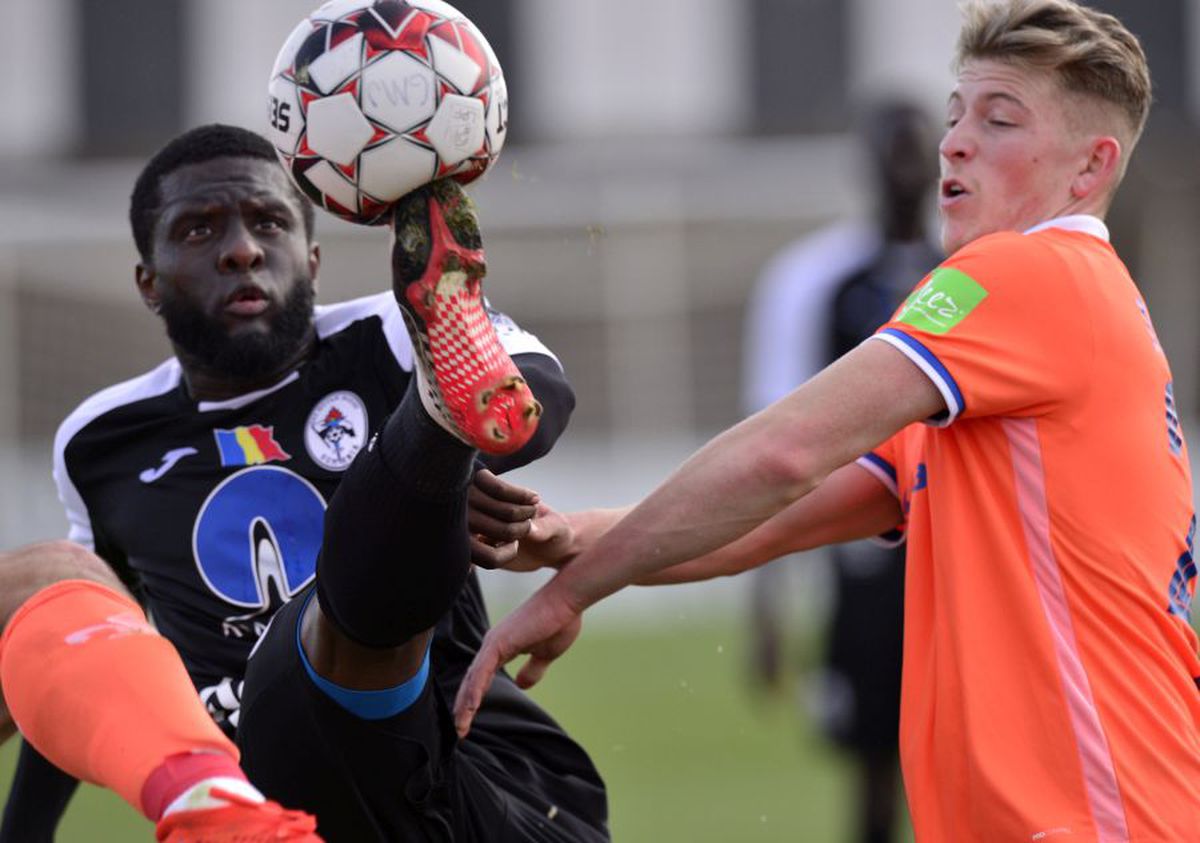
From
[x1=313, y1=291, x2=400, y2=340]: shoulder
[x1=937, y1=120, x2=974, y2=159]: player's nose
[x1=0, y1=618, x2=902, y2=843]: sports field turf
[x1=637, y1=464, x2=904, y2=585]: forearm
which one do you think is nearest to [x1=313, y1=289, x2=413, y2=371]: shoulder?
[x1=313, y1=291, x2=400, y2=340]: shoulder

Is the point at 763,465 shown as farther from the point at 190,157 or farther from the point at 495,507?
the point at 190,157

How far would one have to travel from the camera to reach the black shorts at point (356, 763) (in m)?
3.44

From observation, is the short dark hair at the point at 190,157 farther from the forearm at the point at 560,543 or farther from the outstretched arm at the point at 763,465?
the outstretched arm at the point at 763,465

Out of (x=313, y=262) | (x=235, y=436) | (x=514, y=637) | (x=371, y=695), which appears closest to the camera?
(x=371, y=695)

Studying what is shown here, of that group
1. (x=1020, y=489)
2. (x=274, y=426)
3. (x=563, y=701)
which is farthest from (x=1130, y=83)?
(x=563, y=701)

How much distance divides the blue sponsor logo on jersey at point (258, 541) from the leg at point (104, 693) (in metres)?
0.51

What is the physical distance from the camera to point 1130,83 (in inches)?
140

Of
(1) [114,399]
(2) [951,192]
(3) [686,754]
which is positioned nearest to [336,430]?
(1) [114,399]

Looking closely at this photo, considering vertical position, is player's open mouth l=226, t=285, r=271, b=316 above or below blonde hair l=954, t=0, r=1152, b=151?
below

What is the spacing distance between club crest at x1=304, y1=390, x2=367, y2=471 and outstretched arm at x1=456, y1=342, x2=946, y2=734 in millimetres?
652

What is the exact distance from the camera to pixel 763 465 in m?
3.26

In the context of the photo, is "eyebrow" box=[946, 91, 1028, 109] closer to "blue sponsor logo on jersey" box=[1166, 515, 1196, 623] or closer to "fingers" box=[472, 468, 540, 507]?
"blue sponsor logo on jersey" box=[1166, 515, 1196, 623]

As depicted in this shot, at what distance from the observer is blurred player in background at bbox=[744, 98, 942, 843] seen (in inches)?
261

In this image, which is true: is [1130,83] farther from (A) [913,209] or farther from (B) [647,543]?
(A) [913,209]
